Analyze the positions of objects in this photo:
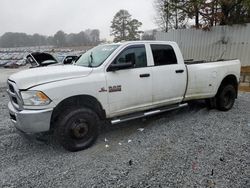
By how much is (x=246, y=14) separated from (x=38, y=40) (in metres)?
103

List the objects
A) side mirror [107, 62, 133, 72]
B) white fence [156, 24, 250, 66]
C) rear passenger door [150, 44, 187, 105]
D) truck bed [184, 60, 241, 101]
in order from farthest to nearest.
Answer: white fence [156, 24, 250, 66] < truck bed [184, 60, 241, 101] < rear passenger door [150, 44, 187, 105] < side mirror [107, 62, 133, 72]

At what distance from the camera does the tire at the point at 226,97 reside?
5.75 metres

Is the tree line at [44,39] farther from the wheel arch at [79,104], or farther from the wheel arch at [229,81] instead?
the wheel arch at [79,104]

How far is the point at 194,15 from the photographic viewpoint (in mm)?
11195

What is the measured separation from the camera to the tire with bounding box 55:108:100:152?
356 cm

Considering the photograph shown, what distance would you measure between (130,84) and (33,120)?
5.81ft

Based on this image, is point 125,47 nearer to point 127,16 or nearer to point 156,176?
point 156,176

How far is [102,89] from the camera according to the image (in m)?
3.80

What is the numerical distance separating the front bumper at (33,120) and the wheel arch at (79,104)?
14cm

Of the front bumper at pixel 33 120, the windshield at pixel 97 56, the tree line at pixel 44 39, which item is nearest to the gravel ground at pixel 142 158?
the front bumper at pixel 33 120

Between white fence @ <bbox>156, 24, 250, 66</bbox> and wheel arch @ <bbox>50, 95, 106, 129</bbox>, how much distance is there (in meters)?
7.90

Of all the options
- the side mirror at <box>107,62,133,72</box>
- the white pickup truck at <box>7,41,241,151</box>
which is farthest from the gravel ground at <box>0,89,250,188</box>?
the side mirror at <box>107,62,133,72</box>

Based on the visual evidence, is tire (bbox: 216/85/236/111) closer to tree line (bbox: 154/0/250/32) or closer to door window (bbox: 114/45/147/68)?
door window (bbox: 114/45/147/68)

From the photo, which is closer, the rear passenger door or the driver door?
the driver door
